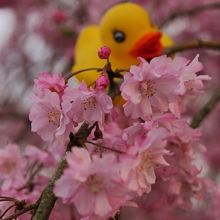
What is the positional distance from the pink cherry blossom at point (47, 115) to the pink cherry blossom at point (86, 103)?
0.06ft

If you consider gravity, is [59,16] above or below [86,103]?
above

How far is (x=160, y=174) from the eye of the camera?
100cm

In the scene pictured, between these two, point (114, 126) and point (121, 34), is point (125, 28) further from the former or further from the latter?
point (114, 126)

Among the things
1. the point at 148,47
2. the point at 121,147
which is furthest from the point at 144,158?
the point at 148,47

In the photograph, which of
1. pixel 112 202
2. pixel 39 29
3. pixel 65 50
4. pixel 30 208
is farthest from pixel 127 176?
pixel 39 29

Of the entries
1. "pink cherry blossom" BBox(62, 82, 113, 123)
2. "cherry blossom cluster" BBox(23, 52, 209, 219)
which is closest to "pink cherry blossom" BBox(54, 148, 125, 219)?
"cherry blossom cluster" BBox(23, 52, 209, 219)

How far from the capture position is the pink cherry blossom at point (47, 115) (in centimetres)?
78

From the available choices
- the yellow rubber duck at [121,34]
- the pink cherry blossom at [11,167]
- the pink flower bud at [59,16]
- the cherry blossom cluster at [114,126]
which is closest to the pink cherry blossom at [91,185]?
the cherry blossom cluster at [114,126]

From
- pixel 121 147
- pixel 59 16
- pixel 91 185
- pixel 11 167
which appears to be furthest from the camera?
pixel 59 16

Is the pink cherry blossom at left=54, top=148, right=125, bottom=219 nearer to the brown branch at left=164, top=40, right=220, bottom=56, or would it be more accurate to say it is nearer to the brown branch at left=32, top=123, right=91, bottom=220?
the brown branch at left=32, top=123, right=91, bottom=220

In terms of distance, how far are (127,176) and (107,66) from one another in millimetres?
194

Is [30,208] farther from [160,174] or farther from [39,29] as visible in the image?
[39,29]

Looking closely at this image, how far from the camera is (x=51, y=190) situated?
757 mm

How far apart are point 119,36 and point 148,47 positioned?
5.9 inches
